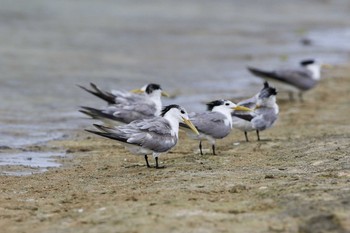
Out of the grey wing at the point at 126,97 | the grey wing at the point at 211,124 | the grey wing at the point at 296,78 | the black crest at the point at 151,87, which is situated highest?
the grey wing at the point at 296,78

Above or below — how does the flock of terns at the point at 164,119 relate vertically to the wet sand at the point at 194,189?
above

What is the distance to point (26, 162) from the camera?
10.1 metres

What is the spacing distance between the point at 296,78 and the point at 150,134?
6827 millimetres

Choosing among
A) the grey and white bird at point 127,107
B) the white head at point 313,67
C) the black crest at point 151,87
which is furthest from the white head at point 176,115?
the white head at point 313,67

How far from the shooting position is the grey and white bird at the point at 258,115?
1123 cm

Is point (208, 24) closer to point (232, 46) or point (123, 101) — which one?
point (232, 46)

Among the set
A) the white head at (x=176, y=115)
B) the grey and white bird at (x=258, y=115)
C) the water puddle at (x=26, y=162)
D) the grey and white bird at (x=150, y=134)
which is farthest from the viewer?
the grey and white bird at (x=258, y=115)

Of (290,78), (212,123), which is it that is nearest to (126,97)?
(212,123)

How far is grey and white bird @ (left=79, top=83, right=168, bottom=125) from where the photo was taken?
11.4 meters

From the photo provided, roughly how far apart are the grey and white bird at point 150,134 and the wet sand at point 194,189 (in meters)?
0.24

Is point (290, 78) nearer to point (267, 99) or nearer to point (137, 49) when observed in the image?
point (267, 99)

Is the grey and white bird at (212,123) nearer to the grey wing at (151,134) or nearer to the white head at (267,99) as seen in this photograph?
the grey wing at (151,134)

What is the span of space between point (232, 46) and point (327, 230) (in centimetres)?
1648

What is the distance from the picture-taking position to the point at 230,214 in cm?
670
